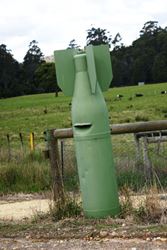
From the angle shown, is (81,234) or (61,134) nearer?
(81,234)

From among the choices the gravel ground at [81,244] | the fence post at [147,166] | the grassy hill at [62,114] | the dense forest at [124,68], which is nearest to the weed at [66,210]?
the gravel ground at [81,244]

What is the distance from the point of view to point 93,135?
7.18 m

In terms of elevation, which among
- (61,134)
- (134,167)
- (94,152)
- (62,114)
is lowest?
(134,167)

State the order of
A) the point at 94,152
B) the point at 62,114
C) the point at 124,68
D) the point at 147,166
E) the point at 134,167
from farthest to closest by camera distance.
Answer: the point at 124,68 < the point at 62,114 < the point at 134,167 < the point at 147,166 < the point at 94,152

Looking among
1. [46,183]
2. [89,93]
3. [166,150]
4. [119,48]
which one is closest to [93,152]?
[89,93]

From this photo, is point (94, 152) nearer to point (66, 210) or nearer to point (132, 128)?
point (132, 128)

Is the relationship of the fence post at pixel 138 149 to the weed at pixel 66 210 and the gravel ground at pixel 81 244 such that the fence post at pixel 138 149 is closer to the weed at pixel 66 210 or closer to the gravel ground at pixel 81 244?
the weed at pixel 66 210

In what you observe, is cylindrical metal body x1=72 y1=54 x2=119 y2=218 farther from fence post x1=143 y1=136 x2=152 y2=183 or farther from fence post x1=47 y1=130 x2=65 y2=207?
fence post x1=143 y1=136 x2=152 y2=183

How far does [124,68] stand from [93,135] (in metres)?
102

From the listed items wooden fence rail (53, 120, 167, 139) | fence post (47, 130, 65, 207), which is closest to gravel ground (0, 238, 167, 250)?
fence post (47, 130, 65, 207)

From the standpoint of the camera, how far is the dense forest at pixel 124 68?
101 metres

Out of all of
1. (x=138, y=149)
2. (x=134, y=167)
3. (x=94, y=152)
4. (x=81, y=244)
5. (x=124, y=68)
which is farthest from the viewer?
(x=124, y=68)

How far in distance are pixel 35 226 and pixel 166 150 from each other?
7007 millimetres

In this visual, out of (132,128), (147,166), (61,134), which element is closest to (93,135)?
(132,128)
